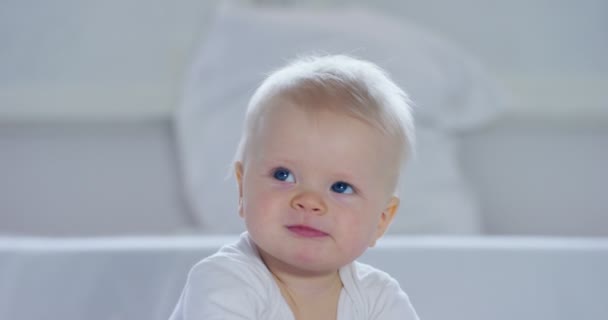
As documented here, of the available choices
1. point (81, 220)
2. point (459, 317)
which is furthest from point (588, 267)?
point (81, 220)

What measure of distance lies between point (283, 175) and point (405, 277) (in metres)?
0.39

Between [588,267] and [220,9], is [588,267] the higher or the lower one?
the lower one

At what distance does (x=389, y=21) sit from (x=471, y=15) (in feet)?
0.81

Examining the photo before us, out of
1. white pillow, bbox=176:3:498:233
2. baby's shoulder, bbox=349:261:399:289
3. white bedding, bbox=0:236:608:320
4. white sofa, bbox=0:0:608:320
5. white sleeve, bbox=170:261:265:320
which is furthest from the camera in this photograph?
white sofa, bbox=0:0:608:320

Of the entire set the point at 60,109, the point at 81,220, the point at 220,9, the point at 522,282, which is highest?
the point at 220,9

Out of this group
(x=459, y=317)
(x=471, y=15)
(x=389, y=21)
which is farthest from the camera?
(x=471, y=15)

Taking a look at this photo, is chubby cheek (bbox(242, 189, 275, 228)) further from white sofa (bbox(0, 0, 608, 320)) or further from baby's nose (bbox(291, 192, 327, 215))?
white sofa (bbox(0, 0, 608, 320))

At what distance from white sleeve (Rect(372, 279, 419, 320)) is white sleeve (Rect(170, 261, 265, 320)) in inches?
5.2

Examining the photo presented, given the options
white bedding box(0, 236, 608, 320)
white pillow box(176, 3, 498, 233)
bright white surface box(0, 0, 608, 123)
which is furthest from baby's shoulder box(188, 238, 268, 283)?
bright white surface box(0, 0, 608, 123)

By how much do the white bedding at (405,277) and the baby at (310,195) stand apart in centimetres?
25

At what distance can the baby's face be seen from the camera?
80cm

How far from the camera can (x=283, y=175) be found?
2.71 ft

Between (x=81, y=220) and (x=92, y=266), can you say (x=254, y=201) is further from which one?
(x=81, y=220)

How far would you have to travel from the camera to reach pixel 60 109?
1.91 m
